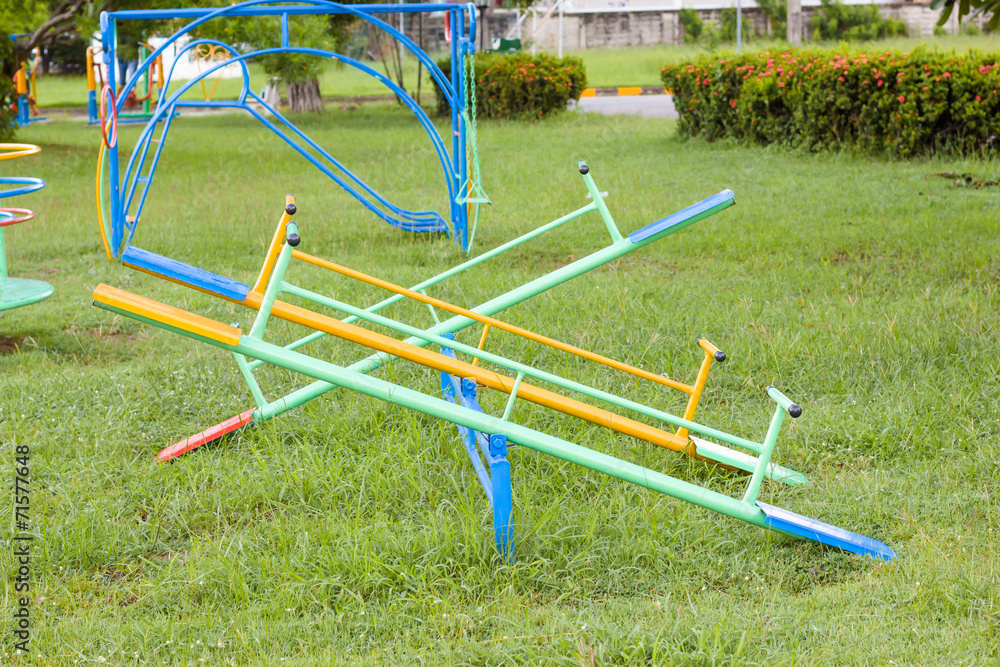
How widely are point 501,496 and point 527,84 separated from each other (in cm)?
1336

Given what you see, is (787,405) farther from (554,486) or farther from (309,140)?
(309,140)

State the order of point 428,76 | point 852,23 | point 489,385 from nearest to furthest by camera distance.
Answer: point 489,385
point 428,76
point 852,23

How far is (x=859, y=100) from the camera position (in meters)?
9.38

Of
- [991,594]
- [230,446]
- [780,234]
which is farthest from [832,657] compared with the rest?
[780,234]

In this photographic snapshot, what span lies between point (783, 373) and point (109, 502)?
2633mm

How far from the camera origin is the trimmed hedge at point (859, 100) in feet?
28.7

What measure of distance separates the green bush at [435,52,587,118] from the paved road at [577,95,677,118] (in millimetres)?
935

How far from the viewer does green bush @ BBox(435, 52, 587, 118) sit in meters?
15.2

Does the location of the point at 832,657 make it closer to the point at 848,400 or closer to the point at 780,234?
the point at 848,400

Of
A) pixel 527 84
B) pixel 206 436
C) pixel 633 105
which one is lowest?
pixel 206 436

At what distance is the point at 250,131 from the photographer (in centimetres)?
1544

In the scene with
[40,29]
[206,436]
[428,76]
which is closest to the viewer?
[206,436]

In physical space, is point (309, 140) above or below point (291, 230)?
above

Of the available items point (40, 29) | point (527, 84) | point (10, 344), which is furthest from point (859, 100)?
point (40, 29)
